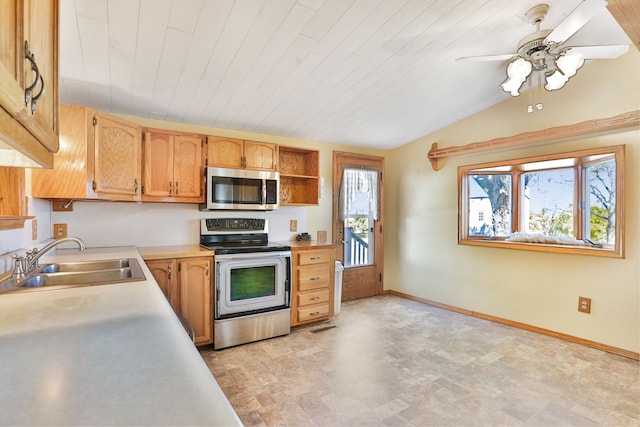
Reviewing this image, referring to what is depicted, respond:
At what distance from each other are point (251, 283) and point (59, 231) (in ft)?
5.53

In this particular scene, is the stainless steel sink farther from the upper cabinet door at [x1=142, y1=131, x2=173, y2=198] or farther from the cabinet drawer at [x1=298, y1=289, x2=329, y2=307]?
the cabinet drawer at [x1=298, y1=289, x2=329, y2=307]

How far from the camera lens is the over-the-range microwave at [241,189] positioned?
3.03 meters

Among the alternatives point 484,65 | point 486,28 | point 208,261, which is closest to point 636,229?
point 484,65

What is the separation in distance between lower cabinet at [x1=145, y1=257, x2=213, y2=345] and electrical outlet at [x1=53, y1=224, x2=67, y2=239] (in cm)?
91

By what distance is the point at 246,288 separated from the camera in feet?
9.72

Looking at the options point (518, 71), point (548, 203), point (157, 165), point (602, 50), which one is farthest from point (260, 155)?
point (548, 203)

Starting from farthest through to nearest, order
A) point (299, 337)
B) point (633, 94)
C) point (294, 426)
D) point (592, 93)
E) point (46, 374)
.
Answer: point (299, 337)
point (592, 93)
point (633, 94)
point (294, 426)
point (46, 374)

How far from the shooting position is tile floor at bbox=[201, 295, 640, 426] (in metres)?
1.92

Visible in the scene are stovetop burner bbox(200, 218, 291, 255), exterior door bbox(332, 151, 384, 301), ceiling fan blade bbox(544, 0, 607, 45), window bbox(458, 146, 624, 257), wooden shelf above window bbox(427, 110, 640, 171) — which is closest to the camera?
ceiling fan blade bbox(544, 0, 607, 45)

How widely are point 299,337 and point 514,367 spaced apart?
1.84 meters

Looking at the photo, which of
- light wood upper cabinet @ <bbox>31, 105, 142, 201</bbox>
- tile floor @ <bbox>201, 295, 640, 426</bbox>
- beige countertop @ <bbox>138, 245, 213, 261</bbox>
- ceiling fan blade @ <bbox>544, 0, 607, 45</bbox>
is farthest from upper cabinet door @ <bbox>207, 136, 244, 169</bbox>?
ceiling fan blade @ <bbox>544, 0, 607, 45</bbox>

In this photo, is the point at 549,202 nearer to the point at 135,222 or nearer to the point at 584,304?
the point at 584,304

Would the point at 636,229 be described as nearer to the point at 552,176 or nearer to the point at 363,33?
the point at 552,176

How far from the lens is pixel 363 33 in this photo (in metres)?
2.09
